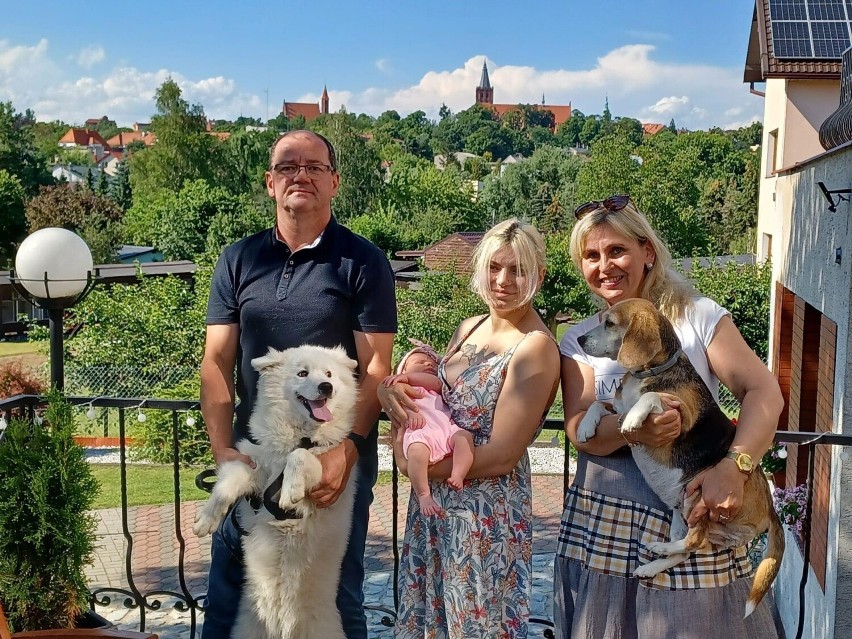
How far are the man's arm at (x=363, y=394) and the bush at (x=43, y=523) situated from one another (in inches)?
48.0

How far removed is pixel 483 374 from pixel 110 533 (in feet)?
35.0

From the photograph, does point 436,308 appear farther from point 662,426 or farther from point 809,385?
point 662,426

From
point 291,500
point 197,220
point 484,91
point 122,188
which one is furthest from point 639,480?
point 484,91

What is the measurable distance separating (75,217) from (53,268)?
4810cm

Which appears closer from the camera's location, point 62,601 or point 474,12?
point 62,601

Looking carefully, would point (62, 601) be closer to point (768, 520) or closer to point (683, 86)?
point (768, 520)

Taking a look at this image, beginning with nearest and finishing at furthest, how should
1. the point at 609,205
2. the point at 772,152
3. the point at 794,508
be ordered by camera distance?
the point at 609,205
the point at 794,508
the point at 772,152

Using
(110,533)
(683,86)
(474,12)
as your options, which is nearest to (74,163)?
(474,12)

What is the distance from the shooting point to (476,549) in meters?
2.57

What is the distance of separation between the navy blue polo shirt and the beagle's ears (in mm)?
A: 872


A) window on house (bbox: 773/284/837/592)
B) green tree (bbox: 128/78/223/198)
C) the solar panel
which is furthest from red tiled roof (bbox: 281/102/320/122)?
window on house (bbox: 773/284/837/592)

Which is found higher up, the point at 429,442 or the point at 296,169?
the point at 296,169

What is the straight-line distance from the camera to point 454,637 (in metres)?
2.57

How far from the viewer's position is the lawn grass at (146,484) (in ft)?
44.9
